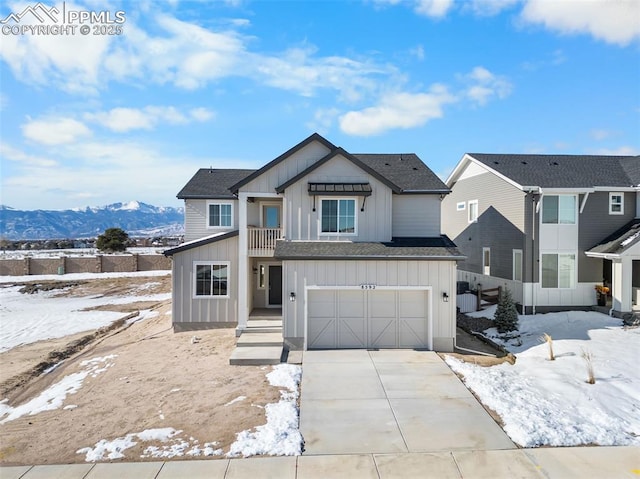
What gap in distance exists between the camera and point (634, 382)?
9383mm

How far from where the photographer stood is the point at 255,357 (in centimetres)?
1117

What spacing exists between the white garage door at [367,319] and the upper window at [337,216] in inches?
98.7

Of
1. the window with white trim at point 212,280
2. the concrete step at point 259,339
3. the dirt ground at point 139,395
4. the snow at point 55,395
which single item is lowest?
the snow at point 55,395

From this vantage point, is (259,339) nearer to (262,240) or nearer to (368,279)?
(262,240)

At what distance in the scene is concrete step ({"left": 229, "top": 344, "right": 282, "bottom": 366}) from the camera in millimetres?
11055

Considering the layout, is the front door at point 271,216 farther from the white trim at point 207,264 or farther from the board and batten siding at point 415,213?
the board and batten siding at point 415,213

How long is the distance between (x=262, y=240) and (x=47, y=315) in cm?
1539

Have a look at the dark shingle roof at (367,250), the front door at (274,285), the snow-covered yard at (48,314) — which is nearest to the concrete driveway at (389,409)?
the dark shingle roof at (367,250)

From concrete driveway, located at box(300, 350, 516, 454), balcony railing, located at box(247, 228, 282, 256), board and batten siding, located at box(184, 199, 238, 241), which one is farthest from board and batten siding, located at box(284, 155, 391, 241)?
board and batten siding, located at box(184, 199, 238, 241)

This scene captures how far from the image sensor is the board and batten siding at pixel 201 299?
15141 millimetres

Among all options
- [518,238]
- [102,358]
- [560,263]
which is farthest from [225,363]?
[560,263]

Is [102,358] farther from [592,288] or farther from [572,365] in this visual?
[592,288]

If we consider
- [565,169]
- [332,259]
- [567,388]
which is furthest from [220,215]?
[565,169]

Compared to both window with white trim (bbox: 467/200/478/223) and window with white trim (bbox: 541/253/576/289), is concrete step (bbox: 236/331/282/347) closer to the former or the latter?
window with white trim (bbox: 541/253/576/289)
